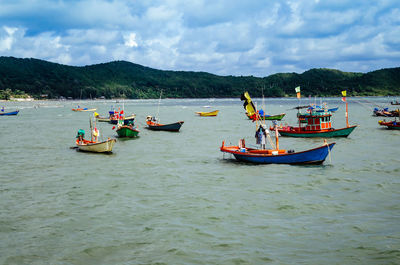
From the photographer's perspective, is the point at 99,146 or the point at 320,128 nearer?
the point at 99,146

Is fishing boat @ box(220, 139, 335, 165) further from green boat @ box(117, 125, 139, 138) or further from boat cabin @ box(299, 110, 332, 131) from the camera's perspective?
green boat @ box(117, 125, 139, 138)

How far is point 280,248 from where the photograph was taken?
515 inches

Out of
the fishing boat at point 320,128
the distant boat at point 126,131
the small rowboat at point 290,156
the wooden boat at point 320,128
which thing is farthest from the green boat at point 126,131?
the small rowboat at point 290,156

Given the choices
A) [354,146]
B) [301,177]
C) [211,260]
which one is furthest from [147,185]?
[354,146]

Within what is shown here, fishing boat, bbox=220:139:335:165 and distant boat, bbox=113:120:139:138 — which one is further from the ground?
distant boat, bbox=113:120:139:138

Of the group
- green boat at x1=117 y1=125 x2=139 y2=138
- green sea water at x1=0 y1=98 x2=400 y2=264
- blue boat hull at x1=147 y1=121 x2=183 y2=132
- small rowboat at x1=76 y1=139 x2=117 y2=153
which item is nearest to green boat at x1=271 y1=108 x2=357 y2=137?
green sea water at x1=0 y1=98 x2=400 y2=264

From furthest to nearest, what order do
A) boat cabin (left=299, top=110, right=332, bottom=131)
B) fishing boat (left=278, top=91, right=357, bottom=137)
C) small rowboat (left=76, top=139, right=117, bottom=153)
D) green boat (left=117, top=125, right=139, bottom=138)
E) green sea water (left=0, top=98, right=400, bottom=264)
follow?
green boat (left=117, top=125, right=139, bottom=138) → boat cabin (left=299, top=110, right=332, bottom=131) → fishing boat (left=278, top=91, right=357, bottom=137) → small rowboat (left=76, top=139, right=117, bottom=153) → green sea water (left=0, top=98, right=400, bottom=264)

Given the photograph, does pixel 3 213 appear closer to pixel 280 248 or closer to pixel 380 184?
pixel 280 248

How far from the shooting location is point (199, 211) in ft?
57.3

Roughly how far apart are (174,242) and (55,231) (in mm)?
4995

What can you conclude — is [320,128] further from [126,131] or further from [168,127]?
[126,131]

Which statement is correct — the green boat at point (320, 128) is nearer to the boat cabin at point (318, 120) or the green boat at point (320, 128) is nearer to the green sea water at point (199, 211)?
the boat cabin at point (318, 120)

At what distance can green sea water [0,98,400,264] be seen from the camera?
505 inches

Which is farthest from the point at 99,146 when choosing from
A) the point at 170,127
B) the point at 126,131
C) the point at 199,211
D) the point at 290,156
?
the point at 170,127
